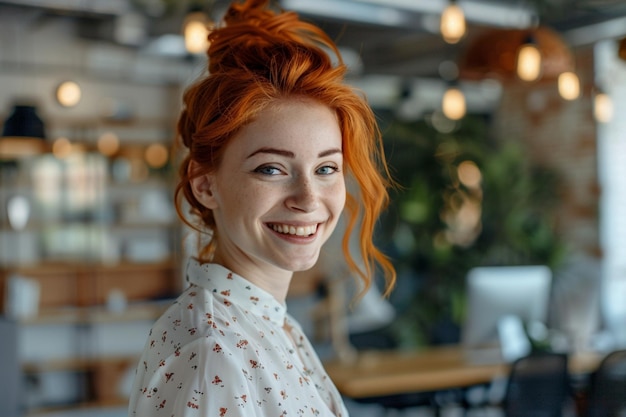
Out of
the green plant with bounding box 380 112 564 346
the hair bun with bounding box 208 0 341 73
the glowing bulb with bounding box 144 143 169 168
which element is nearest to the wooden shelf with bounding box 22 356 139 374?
the glowing bulb with bounding box 144 143 169 168

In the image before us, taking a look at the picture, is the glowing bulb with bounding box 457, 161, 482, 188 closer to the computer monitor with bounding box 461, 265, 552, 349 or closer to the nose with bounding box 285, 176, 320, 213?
the computer monitor with bounding box 461, 265, 552, 349

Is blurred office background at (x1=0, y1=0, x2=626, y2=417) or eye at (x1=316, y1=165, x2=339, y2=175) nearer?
eye at (x1=316, y1=165, x2=339, y2=175)

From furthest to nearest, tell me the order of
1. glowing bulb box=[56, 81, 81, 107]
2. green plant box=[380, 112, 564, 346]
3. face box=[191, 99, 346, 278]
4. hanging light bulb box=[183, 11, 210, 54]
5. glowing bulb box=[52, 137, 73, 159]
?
A: green plant box=[380, 112, 564, 346] < glowing bulb box=[52, 137, 73, 159] < glowing bulb box=[56, 81, 81, 107] < hanging light bulb box=[183, 11, 210, 54] < face box=[191, 99, 346, 278]

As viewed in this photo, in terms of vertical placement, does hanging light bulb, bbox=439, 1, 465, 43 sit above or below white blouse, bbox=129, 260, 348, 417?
above

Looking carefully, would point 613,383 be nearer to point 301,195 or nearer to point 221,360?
point 301,195

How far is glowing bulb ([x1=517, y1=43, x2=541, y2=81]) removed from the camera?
182 inches

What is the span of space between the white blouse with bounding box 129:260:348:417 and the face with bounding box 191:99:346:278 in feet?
0.30

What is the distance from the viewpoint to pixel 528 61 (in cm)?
461

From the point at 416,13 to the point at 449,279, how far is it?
3.08 m

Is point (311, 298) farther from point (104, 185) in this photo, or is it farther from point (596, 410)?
point (596, 410)

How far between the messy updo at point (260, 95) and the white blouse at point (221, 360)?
0.58 feet

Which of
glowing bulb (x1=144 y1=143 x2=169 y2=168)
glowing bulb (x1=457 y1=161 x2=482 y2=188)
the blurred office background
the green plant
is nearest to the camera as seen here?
the blurred office background

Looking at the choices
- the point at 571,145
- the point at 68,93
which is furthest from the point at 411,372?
the point at 571,145

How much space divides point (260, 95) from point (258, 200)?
0.17 m
